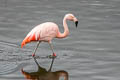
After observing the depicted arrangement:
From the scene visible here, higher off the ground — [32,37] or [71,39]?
[32,37]

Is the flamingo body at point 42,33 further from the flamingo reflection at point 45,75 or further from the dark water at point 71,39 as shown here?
the flamingo reflection at point 45,75

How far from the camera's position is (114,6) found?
17.1m

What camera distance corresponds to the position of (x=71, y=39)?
13453 millimetres

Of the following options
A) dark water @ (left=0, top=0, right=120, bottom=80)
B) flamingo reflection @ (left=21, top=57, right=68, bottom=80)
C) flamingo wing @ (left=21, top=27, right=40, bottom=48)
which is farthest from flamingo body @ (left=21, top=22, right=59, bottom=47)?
flamingo reflection @ (left=21, top=57, right=68, bottom=80)

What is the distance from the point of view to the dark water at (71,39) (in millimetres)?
10986

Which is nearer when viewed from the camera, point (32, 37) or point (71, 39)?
point (32, 37)

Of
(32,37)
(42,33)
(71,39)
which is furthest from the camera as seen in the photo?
(71,39)

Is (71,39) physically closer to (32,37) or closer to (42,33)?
(42,33)

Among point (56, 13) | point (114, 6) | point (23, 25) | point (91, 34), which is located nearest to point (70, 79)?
point (91, 34)

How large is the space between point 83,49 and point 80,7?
470 cm

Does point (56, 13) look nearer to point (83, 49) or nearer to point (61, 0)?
point (61, 0)

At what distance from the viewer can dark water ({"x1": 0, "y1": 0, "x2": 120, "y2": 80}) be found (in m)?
11.0

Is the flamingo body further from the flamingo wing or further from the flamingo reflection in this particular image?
the flamingo reflection

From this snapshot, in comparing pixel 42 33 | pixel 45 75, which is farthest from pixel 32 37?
pixel 45 75
